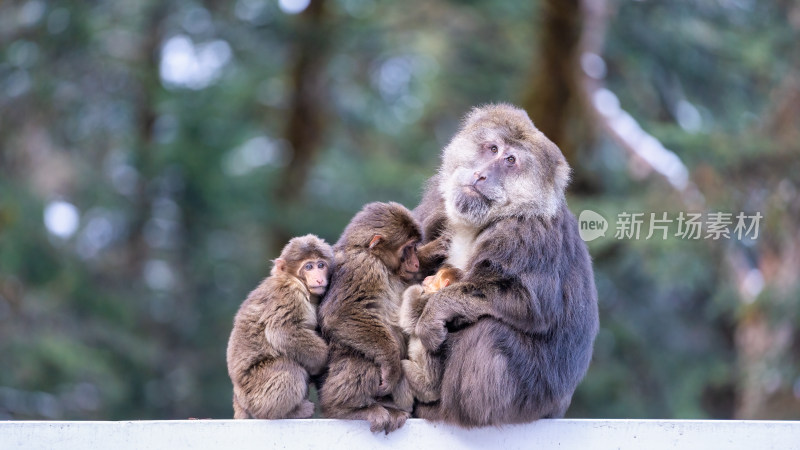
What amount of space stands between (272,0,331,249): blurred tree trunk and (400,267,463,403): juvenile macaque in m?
9.32

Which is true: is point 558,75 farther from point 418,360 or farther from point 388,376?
point 388,376

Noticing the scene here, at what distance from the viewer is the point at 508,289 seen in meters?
4.30

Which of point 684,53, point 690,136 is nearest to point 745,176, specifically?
point 690,136

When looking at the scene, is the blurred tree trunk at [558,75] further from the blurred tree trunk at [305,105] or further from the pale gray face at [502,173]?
the pale gray face at [502,173]

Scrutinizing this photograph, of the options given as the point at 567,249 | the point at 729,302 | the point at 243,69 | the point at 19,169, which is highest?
the point at 243,69

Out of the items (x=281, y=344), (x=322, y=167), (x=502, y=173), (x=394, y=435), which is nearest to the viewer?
(x=281, y=344)

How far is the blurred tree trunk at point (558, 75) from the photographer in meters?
11.6

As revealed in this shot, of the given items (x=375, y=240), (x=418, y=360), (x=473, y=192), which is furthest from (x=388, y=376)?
(x=473, y=192)

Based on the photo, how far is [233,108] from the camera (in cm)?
1429

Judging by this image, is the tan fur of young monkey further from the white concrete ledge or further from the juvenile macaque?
the juvenile macaque

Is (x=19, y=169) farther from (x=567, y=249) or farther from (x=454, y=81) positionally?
(x=567, y=249)

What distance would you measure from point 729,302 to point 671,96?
161 inches

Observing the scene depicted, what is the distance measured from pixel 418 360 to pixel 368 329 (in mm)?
306

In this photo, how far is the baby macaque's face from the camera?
4348 mm
